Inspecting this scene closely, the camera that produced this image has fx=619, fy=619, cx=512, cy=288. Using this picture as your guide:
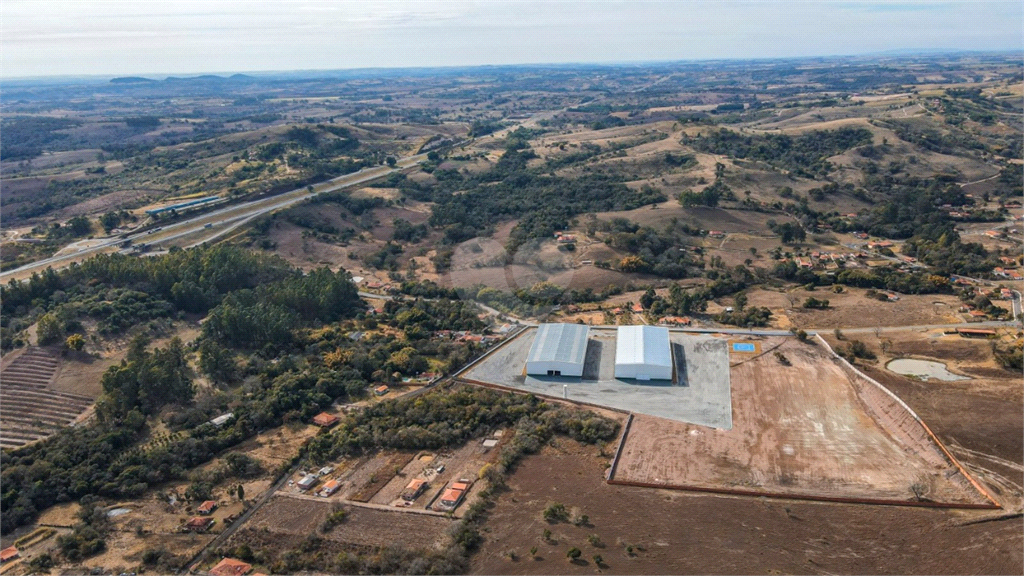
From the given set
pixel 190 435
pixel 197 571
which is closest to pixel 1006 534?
pixel 197 571

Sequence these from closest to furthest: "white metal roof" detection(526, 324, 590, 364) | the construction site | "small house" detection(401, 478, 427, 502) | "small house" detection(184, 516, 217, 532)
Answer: "small house" detection(184, 516, 217, 532)
"small house" detection(401, 478, 427, 502)
the construction site
"white metal roof" detection(526, 324, 590, 364)

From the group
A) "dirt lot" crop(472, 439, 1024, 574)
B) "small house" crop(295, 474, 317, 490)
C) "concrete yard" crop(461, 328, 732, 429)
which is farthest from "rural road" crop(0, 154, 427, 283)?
"dirt lot" crop(472, 439, 1024, 574)

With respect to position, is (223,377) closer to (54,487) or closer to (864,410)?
(54,487)

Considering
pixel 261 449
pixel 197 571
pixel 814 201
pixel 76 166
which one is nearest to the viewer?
pixel 197 571

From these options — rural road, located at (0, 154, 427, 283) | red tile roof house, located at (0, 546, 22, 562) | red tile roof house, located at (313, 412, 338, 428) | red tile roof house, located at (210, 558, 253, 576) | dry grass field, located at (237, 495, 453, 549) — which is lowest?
dry grass field, located at (237, 495, 453, 549)

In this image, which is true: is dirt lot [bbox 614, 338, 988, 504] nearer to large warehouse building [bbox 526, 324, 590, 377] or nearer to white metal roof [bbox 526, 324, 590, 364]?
large warehouse building [bbox 526, 324, 590, 377]

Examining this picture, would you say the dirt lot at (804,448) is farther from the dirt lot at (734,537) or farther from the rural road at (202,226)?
the rural road at (202,226)

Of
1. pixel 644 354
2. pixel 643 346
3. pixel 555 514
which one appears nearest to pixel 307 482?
pixel 555 514

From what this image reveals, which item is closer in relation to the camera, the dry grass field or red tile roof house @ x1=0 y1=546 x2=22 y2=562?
red tile roof house @ x1=0 y1=546 x2=22 y2=562
